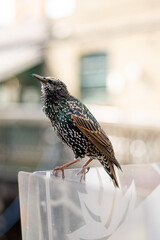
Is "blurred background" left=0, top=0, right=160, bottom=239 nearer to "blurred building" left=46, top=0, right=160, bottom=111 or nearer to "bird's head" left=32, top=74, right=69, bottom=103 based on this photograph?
"blurred building" left=46, top=0, right=160, bottom=111

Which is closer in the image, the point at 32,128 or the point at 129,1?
the point at 32,128

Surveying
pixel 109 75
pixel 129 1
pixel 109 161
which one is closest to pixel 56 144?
pixel 109 161

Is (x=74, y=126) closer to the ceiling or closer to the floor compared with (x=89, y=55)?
closer to the floor

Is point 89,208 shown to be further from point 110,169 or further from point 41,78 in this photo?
point 41,78

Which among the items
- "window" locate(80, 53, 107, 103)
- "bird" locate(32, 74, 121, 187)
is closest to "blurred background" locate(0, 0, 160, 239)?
"window" locate(80, 53, 107, 103)

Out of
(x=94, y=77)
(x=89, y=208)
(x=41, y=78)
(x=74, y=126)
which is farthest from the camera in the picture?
(x=94, y=77)

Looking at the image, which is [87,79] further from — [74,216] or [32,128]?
[74,216]

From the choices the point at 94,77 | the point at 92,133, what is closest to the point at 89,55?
the point at 94,77
